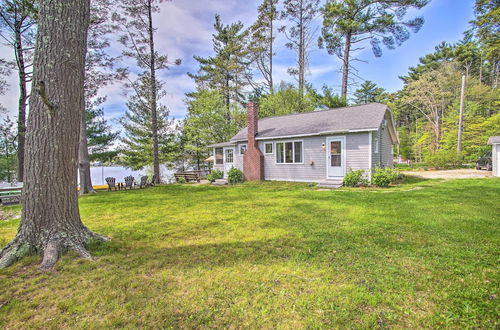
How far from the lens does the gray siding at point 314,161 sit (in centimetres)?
1048

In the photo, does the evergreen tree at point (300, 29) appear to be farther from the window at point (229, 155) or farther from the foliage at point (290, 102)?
the window at point (229, 155)

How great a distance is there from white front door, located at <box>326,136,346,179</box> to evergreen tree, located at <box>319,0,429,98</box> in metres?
10.7

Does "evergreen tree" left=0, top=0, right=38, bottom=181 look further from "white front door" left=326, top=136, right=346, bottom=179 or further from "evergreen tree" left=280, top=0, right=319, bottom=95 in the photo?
"evergreen tree" left=280, top=0, right=319, bottom=95

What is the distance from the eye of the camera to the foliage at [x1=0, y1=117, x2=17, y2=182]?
17.3 meters

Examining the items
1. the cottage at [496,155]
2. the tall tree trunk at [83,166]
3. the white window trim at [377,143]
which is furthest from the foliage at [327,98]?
the tall tree trunk at [83,166]

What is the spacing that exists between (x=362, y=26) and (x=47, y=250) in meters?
22.8

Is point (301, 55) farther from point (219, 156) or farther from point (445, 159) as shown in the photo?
point (445, 159)

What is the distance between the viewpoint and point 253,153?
13.4 metres

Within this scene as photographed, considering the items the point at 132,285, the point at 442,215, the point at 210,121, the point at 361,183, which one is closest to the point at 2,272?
the point at 132,285

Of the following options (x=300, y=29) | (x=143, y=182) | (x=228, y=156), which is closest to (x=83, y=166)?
(x=143, y=182)

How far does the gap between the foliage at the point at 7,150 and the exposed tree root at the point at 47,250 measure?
67.5ft

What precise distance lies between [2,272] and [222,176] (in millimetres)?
13675

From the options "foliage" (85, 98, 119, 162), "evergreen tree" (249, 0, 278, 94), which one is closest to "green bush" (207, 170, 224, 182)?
"foliage" (85, 98, 119, 162)

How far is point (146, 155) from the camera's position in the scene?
2273 centimetres
